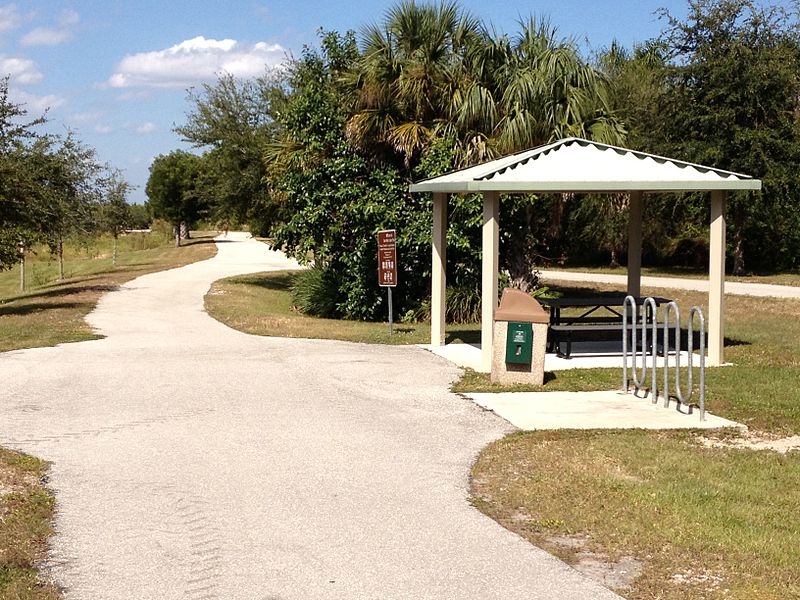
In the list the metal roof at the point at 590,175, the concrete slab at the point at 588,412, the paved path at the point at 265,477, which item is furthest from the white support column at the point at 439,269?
the concrete slab at the point at 588,412

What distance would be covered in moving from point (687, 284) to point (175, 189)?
1559 inches

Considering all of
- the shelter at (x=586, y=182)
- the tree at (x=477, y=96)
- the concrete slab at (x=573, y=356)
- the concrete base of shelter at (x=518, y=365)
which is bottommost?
the concrete slab at (x=573, y=356)

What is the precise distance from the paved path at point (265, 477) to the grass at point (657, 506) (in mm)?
281

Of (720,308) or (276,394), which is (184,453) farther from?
(720,308)

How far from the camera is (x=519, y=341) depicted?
1200 centimetres

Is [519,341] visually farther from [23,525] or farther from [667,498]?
[23,525]

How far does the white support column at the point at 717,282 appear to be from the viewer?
46.0 feet

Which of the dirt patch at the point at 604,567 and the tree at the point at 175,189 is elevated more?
the tree at the point at 175,189

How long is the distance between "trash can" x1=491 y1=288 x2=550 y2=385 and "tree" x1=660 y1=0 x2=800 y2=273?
20955 mm

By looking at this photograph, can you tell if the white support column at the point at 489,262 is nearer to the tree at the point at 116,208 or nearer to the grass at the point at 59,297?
the grass at the point at 59,297

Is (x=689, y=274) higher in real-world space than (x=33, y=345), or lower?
higher

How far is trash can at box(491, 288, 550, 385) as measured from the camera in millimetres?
11969

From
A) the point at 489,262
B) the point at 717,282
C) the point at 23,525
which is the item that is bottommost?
the point at 23,525

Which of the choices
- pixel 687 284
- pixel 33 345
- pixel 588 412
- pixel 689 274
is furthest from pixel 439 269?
pixel 689 274
